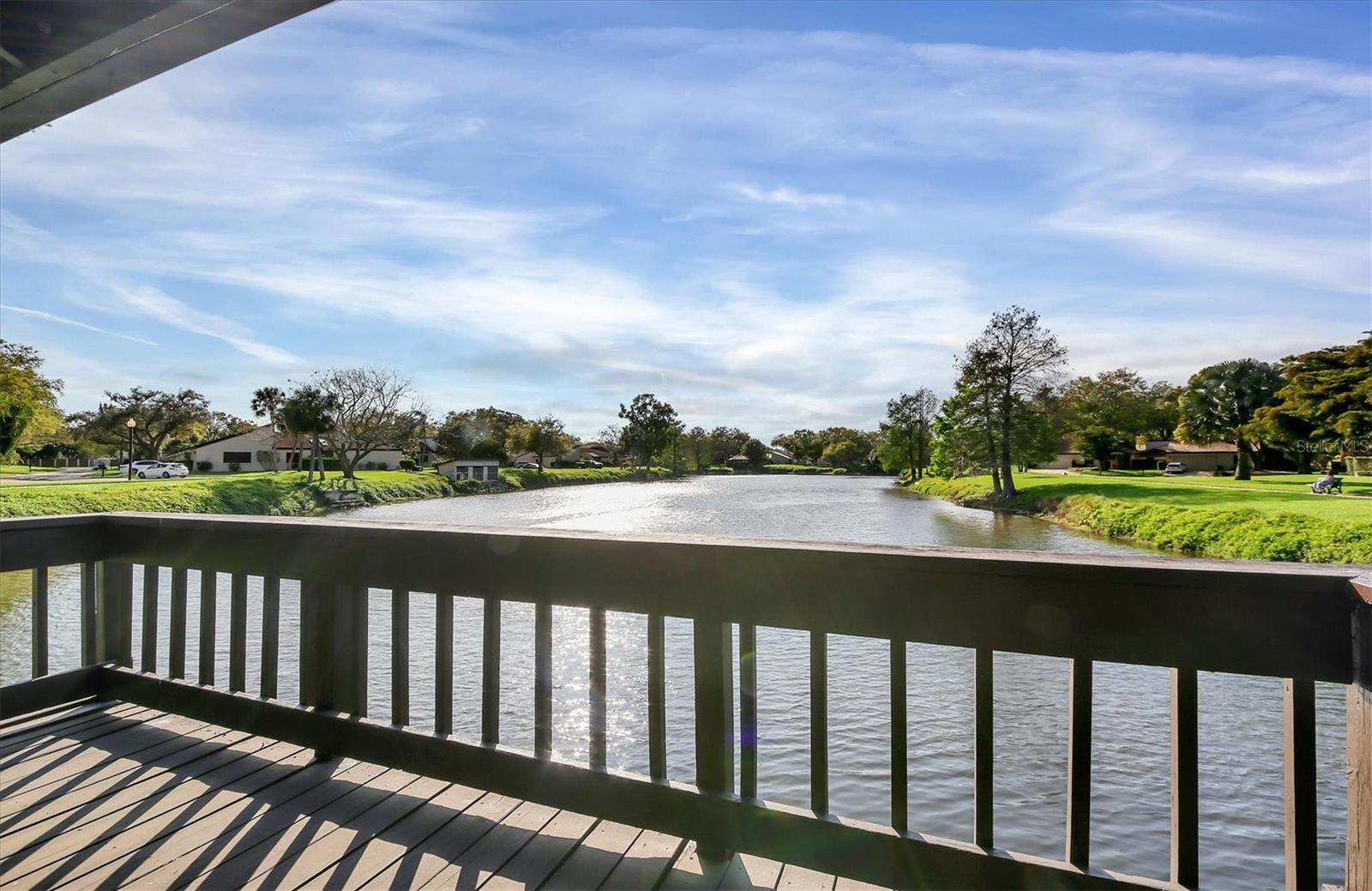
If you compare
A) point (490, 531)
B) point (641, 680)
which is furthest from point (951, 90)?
point (490, 531)

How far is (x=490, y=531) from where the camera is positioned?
1.76m

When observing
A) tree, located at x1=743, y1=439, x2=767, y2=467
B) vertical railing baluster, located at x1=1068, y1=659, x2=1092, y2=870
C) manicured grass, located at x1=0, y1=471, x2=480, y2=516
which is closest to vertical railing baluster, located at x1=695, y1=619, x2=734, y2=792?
vertical railing baluster, located at x1=1068, y1=659, x2=1092, y2=870

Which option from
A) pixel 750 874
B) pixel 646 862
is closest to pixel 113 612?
pixel 646 862

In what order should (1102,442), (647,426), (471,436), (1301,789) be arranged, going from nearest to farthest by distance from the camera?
1. (1301,789)
2. (1102,442)
3. (471,436)
4. (647,426)

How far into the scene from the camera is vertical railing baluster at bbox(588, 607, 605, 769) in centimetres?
162

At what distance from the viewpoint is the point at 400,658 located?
1.86 meters

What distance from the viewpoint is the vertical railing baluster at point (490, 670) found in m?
1.69

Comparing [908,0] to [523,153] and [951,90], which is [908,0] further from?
[523,153]

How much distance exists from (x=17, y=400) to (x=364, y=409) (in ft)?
49.4

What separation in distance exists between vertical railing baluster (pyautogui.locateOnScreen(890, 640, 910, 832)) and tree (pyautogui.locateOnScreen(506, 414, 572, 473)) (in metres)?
45.6

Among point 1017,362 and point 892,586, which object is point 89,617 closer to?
point 892,586

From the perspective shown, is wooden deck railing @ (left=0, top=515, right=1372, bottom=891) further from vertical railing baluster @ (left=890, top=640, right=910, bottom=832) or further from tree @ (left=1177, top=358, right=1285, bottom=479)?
tree @ (left=1177, top=358, right=1285, bottom=479)

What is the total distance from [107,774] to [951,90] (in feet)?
30.3

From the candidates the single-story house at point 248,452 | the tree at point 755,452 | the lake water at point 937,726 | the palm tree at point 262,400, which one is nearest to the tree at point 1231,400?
the lake water at point 937,726
